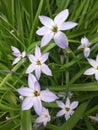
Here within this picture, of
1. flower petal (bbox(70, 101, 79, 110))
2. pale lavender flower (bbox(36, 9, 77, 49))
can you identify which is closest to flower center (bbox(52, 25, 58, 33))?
pale lavender flower (bbox(36, 9, 77, 49))

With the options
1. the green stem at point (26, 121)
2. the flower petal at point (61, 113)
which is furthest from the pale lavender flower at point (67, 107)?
the green stem at point (26, 121)

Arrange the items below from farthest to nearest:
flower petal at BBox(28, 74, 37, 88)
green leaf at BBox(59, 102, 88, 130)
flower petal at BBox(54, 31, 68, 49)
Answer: green leaf at BBox(59, 102, 88, 130)
flower petal at BBox(28, 74, 37, 88)
flower petal at BBox(54, 31, 68, 49)

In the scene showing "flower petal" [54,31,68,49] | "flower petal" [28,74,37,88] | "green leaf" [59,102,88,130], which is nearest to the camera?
"flower petal" [54,31,68,49]

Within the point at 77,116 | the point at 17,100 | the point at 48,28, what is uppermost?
the point at 48,28

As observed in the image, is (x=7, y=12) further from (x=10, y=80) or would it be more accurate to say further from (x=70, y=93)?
(x=70, y=93)

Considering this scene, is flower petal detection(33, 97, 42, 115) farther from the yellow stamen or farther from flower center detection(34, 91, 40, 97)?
the yellow stamen

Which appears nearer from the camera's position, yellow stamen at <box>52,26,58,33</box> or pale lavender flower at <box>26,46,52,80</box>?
yellow stamen at <box>52,26,58,33</box>

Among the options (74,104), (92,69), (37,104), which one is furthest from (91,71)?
(37,104)

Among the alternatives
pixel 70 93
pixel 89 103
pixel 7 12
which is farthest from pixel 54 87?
pixel 7 12
